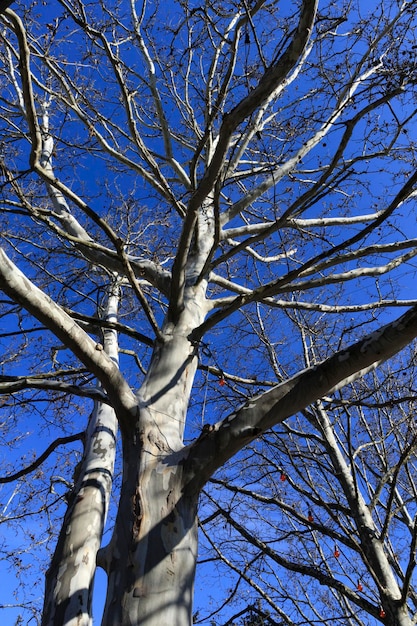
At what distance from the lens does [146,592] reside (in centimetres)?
177

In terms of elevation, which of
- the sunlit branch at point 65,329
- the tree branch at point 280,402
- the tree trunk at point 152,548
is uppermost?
the sunlit branch at point 65,329

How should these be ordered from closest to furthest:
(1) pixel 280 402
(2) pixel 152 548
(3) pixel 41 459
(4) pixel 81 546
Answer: (2) pixel 152 548
(1) pixel 280 402
(4) pixel 81 546
(3) pixel 41 459

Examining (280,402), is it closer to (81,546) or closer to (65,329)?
(65,329)

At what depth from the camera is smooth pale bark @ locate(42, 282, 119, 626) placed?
8.21 ft

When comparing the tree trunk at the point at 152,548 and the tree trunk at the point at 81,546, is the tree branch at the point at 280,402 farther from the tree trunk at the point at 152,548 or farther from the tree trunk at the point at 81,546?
the tree trunk at the point at 81,546

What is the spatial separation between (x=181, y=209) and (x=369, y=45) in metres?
2.17

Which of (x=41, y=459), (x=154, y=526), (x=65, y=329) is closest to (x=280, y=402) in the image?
(x=154, y=526)

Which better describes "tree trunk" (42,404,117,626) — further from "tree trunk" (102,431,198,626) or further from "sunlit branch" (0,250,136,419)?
"sunlit branch" (0,250,136,419)

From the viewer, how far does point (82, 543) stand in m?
2.81

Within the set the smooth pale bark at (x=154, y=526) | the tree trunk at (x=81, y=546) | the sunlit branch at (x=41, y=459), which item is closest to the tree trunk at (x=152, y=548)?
the smooth pale bark at (x=154, y=526)

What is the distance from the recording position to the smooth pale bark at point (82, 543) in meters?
2.50

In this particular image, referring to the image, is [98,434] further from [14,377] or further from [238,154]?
[238,154]

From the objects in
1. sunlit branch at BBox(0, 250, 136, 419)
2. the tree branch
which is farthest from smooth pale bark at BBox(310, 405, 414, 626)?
sunlit branch at BBox(0, 250, 136, 419)

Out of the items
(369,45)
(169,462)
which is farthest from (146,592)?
(369,45)
